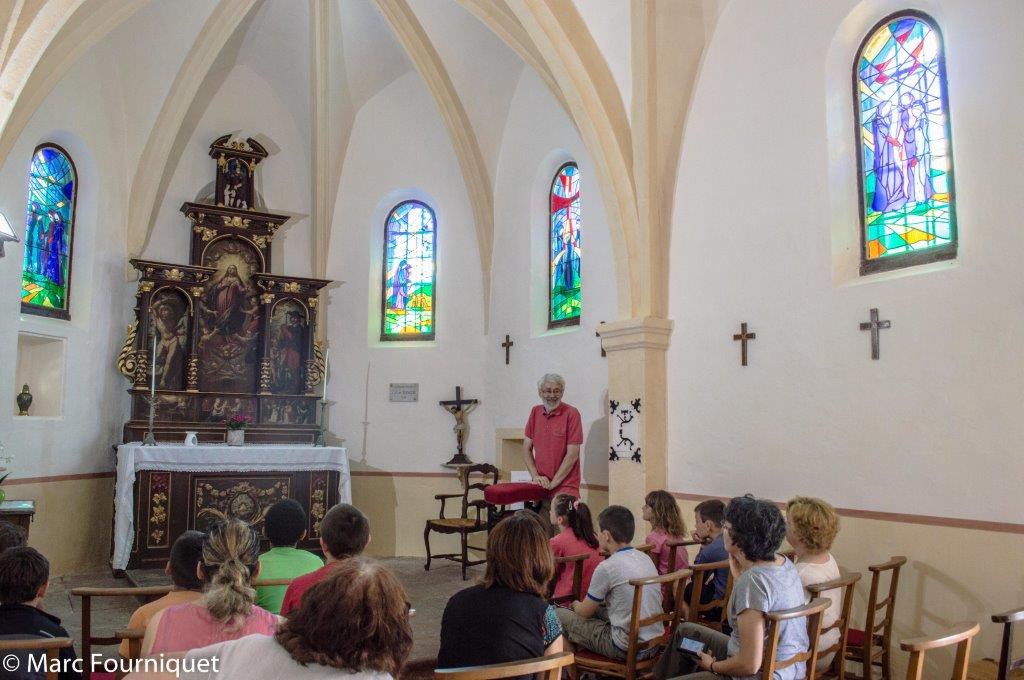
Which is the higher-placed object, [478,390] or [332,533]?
[478,390]

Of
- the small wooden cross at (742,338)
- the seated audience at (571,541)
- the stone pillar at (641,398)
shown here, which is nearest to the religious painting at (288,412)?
the stone pillar at (641,398)

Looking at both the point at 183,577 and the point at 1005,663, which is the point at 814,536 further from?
the point at 183,577

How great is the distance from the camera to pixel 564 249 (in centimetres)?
955

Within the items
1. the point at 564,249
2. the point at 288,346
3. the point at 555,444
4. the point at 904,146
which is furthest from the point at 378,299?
the point at 904,146

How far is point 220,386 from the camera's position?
32.2 feet

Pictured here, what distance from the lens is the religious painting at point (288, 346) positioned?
1016 cm

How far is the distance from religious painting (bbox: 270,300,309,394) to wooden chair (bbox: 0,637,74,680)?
7.55 metres

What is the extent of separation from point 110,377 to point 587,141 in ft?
19.1

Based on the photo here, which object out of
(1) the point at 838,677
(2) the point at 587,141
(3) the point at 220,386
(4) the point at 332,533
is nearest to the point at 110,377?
(3) the point at 220,386

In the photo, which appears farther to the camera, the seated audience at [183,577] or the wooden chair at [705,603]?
the wooden chair at [705,603]

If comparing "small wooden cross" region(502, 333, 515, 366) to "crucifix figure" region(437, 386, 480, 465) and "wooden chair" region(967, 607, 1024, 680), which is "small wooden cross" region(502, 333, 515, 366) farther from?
"wooden chair" region(967, 607, 1024, 680)

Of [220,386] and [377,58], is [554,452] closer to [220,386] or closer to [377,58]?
[220,386]

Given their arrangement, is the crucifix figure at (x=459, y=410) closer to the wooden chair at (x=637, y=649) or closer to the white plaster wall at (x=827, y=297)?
the white plaster wall at (x=827, y=297)

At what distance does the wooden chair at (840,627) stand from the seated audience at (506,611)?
4.47 feet
